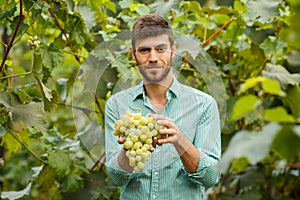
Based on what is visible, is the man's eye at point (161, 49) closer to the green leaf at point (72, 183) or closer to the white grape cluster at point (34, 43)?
the white grape cluster at point (34, 43)

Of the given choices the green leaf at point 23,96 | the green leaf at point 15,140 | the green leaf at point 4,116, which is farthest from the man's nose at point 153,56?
the green leaf at point 15,140

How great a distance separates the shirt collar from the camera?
164 cm

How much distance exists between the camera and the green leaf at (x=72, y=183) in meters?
2.47

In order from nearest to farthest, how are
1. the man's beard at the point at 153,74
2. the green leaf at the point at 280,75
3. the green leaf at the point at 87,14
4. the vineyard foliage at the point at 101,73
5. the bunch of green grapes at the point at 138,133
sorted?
the bunch of green grapes at the point at 138,133
the man's beard at the point at 153,74
the vineyard foliage at the point at 101,73
the green leaf at the point at 87,14
the green leaf at the point at 280,75

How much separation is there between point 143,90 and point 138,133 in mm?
381

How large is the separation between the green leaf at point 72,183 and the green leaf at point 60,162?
0.09m

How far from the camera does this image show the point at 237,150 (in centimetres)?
62

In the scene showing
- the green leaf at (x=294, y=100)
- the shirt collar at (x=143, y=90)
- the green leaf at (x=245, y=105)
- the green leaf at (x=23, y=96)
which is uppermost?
the green leaf at (x=245, y=105)

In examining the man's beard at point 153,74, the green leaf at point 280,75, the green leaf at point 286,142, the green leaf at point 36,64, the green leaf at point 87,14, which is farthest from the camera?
the green leaf at point 280,75

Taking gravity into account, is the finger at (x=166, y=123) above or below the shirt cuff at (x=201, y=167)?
above

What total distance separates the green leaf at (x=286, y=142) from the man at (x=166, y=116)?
0.93 metres

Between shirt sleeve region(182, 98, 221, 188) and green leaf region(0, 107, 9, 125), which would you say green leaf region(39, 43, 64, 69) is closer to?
green leaf region(0, 107, 9, 125)

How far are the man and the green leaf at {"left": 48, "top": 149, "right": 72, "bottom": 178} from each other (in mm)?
677

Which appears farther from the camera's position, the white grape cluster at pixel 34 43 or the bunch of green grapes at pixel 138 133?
the white grape cluster at pixel 34 43
